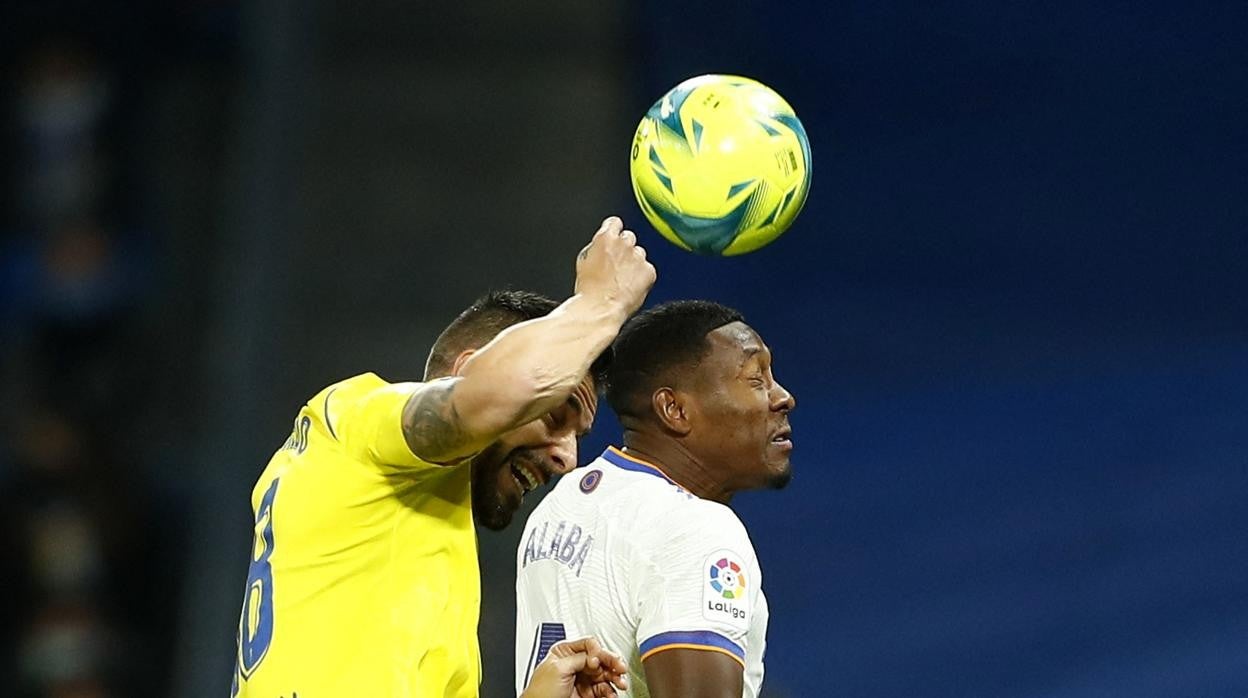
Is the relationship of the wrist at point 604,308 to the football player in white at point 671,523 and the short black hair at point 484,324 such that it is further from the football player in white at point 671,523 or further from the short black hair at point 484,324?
the football player in white at point 671,523

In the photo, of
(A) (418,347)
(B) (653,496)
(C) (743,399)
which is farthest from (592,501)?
(A) (418,347)

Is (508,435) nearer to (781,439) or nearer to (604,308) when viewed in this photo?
(604,308)

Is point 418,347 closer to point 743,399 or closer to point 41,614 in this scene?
point 41,614

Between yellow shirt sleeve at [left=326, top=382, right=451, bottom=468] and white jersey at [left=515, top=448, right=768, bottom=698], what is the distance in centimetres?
58

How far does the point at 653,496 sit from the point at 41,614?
5.11 m

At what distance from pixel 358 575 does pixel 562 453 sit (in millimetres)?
455

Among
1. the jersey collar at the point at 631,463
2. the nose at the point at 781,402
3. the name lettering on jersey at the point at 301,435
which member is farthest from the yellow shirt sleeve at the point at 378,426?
the nose at the point at 781,402

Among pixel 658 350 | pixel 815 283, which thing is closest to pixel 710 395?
pixel 658 350

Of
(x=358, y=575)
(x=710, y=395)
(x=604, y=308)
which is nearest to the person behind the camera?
(x=604, y=308)

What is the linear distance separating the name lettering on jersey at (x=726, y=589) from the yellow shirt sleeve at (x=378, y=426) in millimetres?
601

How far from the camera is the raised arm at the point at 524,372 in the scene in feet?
9.87

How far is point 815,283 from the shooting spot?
25.2 ft

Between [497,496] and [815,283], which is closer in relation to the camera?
[497,496]

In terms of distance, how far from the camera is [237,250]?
24.9 ft
